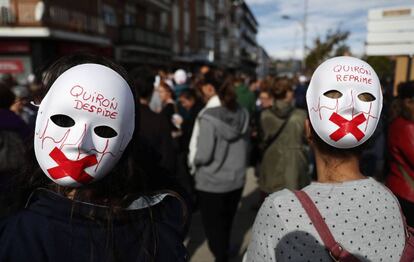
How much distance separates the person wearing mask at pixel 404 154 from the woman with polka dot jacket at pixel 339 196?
1.16 m

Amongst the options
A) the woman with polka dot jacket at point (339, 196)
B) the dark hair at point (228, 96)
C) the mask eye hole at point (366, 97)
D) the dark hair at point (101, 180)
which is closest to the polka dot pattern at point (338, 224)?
the woman with polka dot jacket at point (339, 196)

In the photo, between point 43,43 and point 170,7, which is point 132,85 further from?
point 170,7

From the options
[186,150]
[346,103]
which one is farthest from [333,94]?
[186,150]

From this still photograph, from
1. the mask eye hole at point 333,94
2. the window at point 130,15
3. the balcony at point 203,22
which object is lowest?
the mask eye hole at point 333,94

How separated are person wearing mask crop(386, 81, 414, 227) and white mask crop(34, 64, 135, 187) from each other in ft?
6.18

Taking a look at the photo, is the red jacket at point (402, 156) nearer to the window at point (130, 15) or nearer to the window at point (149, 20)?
the window at point (130, 15)

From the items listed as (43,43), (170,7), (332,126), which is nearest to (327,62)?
(332,126)

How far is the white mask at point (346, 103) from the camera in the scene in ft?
4.18

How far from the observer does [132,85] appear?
4.16 feet

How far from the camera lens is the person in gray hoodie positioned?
3.13 m

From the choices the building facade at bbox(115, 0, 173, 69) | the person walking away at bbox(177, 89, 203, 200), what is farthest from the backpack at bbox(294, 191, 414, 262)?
the building facade at bbox(115, 0, 173, 69)

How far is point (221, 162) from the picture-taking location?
3.21 m

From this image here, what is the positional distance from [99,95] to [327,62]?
83 cm

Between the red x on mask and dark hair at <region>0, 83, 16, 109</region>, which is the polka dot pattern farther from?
dark hair at <region>0, 83, 16, 109</region>
